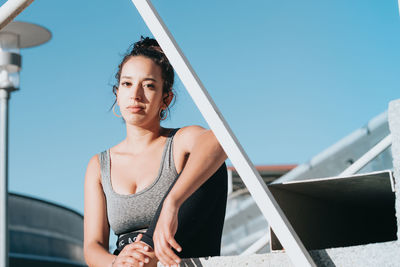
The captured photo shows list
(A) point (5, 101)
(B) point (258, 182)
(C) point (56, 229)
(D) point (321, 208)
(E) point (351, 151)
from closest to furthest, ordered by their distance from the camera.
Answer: (B) point (258, 182) → (D) point (321, 208) → (A) point (5, 101) → (E) point (351, 151) → (C) point (56, 229)

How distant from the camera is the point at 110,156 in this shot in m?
1.75

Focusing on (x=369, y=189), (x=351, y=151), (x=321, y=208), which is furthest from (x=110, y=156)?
(x=351, y=151)

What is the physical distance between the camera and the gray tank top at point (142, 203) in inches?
61.2

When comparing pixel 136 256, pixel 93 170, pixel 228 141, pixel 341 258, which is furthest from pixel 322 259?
pixel 93 170

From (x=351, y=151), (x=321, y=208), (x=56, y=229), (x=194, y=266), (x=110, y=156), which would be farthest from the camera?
(x=56, y=229)

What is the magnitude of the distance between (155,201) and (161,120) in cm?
31

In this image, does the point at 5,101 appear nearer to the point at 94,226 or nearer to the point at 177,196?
the point at 94,226

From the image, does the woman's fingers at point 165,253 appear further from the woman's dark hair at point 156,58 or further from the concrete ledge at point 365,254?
the woman's dark hair at point 156,58

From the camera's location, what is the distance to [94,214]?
5.57ft

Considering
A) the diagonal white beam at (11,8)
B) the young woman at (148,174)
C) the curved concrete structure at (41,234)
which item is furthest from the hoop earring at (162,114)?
the curved concrete structure at (41,234)

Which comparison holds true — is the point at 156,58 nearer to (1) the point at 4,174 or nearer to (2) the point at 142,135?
(2) the point at 142,135

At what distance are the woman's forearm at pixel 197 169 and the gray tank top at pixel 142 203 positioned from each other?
16 centimetres

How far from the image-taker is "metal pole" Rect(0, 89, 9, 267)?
187 inches

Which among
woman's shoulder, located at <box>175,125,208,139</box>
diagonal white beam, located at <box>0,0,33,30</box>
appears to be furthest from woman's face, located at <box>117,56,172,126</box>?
diagonal white beam, located at <box>0,0,33,30</box>
